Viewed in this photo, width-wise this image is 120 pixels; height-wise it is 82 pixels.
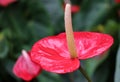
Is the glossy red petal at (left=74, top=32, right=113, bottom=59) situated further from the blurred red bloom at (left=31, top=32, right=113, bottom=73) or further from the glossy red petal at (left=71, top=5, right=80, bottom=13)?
the glossy red petal at (left=71, top=5, right=80, bottom=13)

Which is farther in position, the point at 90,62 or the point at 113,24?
the point at 113,24

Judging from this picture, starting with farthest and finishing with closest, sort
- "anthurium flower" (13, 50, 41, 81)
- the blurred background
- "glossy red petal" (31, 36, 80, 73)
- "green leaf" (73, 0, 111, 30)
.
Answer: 1. "green leaf" (73, 0, 111, 30)
2. the blurred background
3. "anthurium flower" (13, 50, 41, 81)
4. "glossy red petal" (31, 36, 80, 73)

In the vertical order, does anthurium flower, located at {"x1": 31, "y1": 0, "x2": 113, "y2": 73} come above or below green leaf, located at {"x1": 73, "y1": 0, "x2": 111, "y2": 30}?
above

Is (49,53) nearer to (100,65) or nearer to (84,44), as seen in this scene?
(84,44)

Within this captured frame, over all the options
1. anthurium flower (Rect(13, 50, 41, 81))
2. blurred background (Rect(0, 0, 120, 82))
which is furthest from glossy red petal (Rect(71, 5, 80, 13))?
anthurium flower (Rect(13, 50, 41, 81))

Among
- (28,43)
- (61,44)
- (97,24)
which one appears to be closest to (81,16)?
(97,24)

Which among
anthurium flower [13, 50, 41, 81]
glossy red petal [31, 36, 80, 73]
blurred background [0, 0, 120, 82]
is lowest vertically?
blurred background [0, 0, 120, 82]

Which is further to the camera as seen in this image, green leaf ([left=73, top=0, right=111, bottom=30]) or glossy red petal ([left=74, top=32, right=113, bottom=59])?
green leaf ([left=73, top=0, right=111, bottom=30])

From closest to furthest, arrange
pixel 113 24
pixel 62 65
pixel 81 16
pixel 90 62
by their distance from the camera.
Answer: pixel 62 65, pixel 90 62, pixel 113 24, pixel 81 16

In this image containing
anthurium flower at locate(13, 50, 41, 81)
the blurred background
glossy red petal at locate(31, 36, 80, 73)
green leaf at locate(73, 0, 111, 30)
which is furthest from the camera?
green leaf at locate(73, 0, 111, 30)
